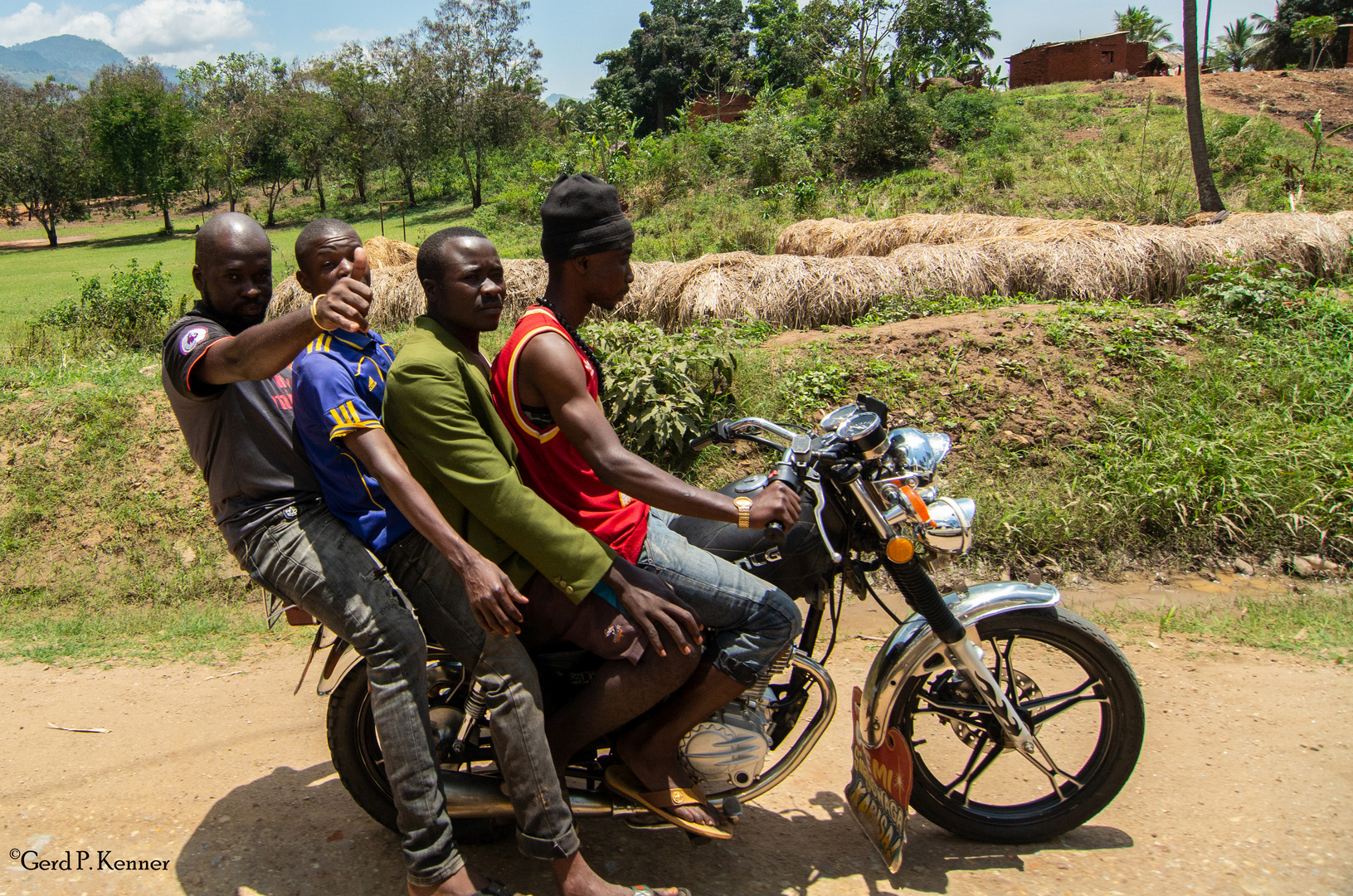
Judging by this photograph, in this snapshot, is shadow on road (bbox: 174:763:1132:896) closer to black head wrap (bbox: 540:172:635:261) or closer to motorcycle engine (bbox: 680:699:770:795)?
motorcycle engine (bbox: 680:699:770:795)

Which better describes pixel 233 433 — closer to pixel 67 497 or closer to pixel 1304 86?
pixel 67 497

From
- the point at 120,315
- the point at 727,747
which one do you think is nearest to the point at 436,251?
the point at 727,747

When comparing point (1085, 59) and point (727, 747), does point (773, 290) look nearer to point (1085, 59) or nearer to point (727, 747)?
point (727, 747)

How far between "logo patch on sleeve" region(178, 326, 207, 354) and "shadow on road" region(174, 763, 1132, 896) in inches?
63.6

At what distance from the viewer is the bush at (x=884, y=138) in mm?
23453

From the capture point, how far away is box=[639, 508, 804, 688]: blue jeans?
2.53m

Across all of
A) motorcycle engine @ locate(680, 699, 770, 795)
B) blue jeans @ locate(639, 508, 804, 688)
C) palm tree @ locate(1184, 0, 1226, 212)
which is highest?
palm tree @ locate(1184, 0, 1226, 212)

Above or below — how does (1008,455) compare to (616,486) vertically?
below

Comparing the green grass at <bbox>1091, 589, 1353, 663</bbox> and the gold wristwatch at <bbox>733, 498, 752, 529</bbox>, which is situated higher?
the gold wristwatch at <bbox>733, 498, 752, 529</bbox>

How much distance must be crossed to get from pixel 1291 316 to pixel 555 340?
7500mm

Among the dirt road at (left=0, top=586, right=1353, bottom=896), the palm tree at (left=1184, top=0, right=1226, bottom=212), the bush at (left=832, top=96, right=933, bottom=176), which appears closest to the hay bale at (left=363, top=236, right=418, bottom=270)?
the dirt road at (left=0, top=586, right=1353, bottom=896)

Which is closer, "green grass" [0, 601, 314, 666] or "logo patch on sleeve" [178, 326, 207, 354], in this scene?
"logo patch on sleeve" [178, 326, 207, 354]

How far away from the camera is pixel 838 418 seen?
2633 mm

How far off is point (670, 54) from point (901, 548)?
46.9m
